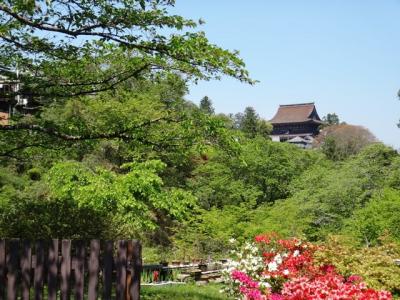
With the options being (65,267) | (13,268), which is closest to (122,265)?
(65,267)

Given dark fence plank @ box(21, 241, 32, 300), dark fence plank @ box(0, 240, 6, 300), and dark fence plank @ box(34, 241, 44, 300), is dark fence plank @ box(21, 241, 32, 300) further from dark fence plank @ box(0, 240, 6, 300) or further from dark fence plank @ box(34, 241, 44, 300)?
dark fence plank @ box(0, 240, 6, 300)

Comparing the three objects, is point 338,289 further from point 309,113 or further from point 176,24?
point 309,113

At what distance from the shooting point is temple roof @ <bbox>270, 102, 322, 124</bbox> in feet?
228

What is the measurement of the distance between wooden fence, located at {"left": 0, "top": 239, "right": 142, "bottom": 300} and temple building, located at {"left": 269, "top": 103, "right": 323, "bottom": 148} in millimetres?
65001

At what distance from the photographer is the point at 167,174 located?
23734mm

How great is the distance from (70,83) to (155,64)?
166 cm

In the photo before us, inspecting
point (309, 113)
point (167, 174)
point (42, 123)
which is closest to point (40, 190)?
point (167, 174)

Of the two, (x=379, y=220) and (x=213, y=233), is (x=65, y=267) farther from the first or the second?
(x=379, y=220)

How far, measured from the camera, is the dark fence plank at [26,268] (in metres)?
4.56

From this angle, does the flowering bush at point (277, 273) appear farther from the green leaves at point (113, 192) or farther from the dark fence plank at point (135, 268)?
the dark fence plank at point (135, 268)

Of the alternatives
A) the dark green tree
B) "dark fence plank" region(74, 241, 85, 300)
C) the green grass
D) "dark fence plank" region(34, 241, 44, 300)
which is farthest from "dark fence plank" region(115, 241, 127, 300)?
the dark green tree

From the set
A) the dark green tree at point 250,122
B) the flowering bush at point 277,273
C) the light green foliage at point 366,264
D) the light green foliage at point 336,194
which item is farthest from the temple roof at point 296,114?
the light green foliage at point 366,264

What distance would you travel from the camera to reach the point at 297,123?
228 feet

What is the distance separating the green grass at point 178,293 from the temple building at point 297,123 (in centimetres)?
5917
